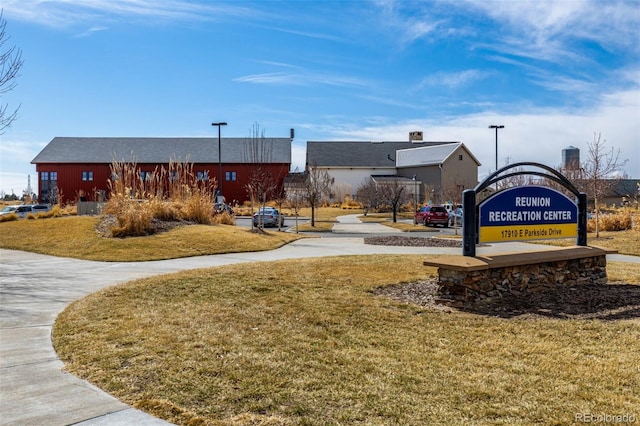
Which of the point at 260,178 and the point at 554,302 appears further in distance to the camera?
the point at 260,178

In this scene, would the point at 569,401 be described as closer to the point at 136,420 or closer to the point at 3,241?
the point at 136,420

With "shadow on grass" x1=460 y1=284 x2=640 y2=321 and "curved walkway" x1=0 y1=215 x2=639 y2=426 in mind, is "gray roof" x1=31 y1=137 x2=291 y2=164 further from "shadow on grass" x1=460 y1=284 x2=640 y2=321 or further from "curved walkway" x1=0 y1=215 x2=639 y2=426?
"shadow on grass" x1=460 y1=284 x2=640 y2=321

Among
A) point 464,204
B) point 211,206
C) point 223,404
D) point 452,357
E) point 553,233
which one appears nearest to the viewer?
point 223,404

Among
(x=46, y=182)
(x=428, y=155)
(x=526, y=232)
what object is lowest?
(x=526, y=232)

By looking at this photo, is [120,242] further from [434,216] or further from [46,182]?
[46,182]

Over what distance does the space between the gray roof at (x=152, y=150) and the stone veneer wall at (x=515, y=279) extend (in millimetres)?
47754

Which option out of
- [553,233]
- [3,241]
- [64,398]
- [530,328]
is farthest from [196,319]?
Result: [3,241]

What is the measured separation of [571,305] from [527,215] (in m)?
1.83

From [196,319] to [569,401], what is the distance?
4.30 metres

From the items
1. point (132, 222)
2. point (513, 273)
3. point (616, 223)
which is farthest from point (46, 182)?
point (513, 273)

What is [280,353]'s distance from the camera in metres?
5.08

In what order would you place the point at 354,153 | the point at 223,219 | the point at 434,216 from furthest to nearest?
the point at 354,153
the point at 434,216
the point at 223,219

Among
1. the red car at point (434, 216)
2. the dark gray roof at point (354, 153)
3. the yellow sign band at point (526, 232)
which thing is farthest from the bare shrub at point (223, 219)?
the dark gray roof at point (354, 153)

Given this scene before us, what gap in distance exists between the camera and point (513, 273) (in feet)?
26.9
